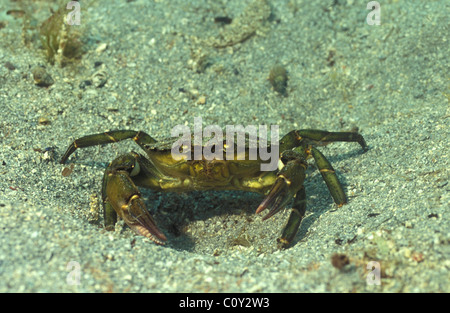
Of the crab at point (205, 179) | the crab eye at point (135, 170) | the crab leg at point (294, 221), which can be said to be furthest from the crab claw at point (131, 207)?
Result: the crab leg at point (294, 221)

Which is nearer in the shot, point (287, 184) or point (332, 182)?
point (287, 184)

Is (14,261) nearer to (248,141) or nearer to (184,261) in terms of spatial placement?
(184,261)

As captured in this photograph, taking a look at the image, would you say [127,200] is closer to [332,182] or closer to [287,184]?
[287,184]

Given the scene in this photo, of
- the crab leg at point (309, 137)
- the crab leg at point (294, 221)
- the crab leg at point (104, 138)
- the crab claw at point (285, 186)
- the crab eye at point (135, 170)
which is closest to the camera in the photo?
the crab claw at point (285, 186)

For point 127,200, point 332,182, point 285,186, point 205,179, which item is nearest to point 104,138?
point 127,200

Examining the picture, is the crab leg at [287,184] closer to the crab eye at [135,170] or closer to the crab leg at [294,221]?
the crab leg at [294,221]

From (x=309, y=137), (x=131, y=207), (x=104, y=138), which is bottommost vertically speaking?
(x=131, y=207)

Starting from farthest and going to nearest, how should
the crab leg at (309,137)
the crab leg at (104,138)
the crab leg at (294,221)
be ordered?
the crab leg at (104,138) → the crab leg at (309,137) → the crab leg at (294,221)
